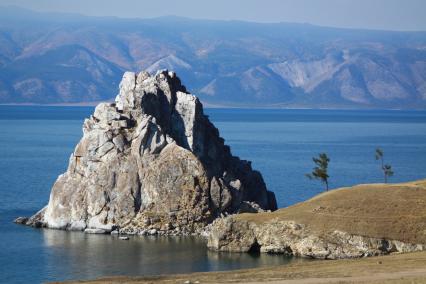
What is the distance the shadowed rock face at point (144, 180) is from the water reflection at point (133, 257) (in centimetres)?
333

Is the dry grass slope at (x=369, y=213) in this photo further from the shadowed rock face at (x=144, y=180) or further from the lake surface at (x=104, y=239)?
the shadowed rock face at (x=144, y=180)

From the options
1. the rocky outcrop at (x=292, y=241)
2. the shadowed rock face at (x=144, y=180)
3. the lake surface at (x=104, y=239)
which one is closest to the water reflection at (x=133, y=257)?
the lake surface at (x=104, y=239)

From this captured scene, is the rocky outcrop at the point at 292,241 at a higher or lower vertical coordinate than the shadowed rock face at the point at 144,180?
lower

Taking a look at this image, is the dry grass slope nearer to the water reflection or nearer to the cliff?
the cliff

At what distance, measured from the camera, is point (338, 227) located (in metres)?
74.0

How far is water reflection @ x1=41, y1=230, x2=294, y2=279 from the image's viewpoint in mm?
68125

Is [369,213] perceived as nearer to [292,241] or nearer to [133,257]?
[292,241]

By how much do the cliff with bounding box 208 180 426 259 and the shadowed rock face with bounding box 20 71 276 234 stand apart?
995 cm

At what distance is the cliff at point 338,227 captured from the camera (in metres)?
72.1

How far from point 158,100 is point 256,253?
25.1m

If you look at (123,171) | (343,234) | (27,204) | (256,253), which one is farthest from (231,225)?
(27,204)

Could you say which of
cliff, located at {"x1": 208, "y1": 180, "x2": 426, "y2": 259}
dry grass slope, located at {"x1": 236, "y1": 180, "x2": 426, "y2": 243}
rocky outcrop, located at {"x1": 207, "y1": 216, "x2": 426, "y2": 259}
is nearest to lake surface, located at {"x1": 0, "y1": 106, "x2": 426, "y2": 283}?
rocky outcrop, located at {"x1": 207, "y1": 216, "x2": 426, "y2": 259}

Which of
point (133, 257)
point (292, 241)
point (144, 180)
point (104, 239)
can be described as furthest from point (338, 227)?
point (144, 180)

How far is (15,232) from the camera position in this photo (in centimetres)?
8550
